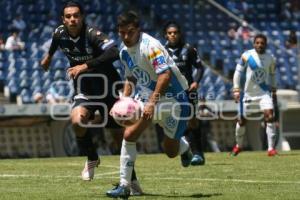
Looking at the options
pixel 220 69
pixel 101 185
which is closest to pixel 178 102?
pixel 101 185

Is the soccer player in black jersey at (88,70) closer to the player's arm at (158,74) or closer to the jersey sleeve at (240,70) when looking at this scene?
the player's arm at (158,74)

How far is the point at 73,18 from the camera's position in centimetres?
1096

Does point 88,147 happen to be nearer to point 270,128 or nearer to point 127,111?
point 127,111

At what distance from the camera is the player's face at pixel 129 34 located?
29.9 feet

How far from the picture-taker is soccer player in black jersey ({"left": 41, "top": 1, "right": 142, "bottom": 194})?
1095 cm

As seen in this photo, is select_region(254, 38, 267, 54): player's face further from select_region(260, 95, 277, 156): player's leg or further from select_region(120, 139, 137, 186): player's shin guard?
select_region(120, 139, 137, 186): player's shin guard

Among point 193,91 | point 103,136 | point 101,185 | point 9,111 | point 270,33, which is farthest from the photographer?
point 270,33

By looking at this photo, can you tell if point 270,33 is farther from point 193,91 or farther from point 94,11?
point 193,91

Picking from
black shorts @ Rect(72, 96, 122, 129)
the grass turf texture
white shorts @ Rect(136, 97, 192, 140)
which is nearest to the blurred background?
the grass turf texture

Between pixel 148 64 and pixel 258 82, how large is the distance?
8.78 m

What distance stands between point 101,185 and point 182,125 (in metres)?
1.40

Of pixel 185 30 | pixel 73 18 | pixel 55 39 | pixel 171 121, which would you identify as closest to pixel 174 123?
pixel 171 121

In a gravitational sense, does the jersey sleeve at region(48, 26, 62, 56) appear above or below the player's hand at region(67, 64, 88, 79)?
above

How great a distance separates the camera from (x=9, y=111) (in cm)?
2252
